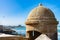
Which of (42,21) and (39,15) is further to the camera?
(39,15)

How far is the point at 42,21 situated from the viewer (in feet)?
50.0

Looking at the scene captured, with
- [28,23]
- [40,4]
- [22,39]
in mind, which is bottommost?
[22,39]

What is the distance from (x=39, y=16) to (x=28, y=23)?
0.83 m

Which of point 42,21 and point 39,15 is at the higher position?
point 39,15

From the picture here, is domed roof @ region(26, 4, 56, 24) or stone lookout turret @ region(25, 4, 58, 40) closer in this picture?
Result: stone lookout turret @ region(25, 4, 58, 40)

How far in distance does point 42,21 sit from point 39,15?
0.49 metres

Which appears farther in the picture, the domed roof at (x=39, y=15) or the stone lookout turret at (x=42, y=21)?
the domed roof at (x=39, y=15)

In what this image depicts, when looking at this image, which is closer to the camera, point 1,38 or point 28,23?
point 1,38

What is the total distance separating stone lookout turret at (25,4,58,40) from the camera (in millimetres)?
15273

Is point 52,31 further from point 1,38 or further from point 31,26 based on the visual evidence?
point 1,38

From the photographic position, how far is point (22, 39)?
50.3 ft

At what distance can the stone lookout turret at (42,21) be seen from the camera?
1527 centimetres

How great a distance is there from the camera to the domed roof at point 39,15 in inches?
607

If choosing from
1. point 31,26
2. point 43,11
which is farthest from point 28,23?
point 43,11
